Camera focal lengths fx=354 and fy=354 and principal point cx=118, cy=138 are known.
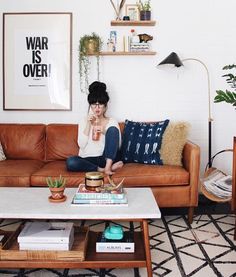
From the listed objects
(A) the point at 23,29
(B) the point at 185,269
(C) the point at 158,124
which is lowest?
(B) the point at 185,269

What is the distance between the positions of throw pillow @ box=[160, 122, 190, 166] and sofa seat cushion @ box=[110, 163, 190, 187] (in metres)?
0.20

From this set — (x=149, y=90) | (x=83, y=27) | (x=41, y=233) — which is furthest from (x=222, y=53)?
(x=41, y=233)

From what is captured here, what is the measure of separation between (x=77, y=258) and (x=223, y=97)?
132 cm

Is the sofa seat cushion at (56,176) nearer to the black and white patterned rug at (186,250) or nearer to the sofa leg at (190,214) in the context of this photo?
the black and white patterned rug at (186,250)

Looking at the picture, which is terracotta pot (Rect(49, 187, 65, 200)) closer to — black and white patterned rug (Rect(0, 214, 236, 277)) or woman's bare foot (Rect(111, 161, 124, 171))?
black and white patterned rug (Rect(0, 214, 236, 277))

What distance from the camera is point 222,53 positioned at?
3686 mm

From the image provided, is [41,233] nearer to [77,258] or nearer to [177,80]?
[77,258]

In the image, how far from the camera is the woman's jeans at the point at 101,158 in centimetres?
292

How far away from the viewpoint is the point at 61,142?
11.3ft

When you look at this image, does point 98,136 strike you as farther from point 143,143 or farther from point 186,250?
point 186,250

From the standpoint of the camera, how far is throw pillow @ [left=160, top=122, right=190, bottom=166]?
10.1 ft

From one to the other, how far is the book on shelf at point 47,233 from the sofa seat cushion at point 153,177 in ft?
2.68

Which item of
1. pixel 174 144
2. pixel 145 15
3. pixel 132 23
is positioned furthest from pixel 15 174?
pixel 145 15

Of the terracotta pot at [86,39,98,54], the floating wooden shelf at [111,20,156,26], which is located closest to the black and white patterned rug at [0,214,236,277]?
the terracotta pot at [86,39,98,54]
